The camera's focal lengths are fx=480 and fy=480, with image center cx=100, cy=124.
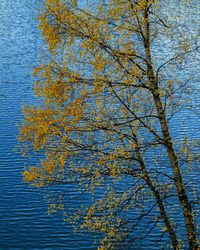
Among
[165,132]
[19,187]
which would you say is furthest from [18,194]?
[165,132]

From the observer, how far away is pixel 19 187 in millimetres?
30484

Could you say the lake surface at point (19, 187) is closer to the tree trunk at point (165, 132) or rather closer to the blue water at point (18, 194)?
the blue water at point (18, 194)

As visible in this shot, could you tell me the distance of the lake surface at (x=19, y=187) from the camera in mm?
25500

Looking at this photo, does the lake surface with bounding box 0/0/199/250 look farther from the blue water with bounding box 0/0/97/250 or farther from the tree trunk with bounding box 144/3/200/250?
the tree trunk with bounding box 144/3/200/250

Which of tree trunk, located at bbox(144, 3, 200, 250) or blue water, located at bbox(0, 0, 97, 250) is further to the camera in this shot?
blue water, located at bbox(0, 0, 97, 250)

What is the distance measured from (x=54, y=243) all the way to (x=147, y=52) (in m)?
15.0

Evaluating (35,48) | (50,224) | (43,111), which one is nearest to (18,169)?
(50,224)

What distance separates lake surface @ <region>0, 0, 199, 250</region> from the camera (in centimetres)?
2550

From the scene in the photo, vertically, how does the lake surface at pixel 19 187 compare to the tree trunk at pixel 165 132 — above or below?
above

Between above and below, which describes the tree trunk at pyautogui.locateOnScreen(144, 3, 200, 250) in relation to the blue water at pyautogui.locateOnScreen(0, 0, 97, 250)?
below

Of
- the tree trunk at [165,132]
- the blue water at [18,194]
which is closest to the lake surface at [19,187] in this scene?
the blue water at [18,194]

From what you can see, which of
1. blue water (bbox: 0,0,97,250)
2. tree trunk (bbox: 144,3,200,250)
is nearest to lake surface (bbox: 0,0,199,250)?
blue water (bbox: 0,0,97,250)

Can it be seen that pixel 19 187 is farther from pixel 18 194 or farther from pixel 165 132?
pixel 165 132

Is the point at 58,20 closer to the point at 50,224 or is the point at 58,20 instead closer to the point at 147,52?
the point at 147,52
